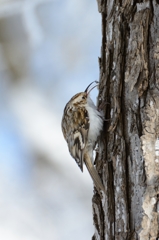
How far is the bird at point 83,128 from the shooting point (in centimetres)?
209

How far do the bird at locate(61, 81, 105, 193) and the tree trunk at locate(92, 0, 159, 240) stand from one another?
0.12 metres

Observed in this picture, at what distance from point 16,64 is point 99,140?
80.3 inches

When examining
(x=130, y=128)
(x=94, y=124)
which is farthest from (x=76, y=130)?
(x=130, y=128)

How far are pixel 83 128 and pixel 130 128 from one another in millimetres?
724

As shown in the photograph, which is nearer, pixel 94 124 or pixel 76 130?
pixel 94 124

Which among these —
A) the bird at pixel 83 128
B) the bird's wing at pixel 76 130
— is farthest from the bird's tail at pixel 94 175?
the bird's wing at pixel 76 130

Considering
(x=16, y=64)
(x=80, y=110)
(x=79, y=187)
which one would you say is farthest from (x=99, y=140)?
(x=16, y=64)

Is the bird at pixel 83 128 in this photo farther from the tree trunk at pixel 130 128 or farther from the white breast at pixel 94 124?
the tree trunk at pixel 130 128

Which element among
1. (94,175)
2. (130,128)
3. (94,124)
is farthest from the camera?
(94,124)

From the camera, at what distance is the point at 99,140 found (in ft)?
6.55

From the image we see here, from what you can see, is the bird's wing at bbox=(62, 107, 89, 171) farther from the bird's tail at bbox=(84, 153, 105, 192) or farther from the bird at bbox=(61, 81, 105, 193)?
the bird's tail at bbox=(84, 153, 105, 192)

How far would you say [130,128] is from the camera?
1746 millimetres

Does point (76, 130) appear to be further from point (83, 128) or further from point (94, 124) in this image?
point (94, 124)

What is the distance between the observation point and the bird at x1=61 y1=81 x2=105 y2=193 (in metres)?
2.09
